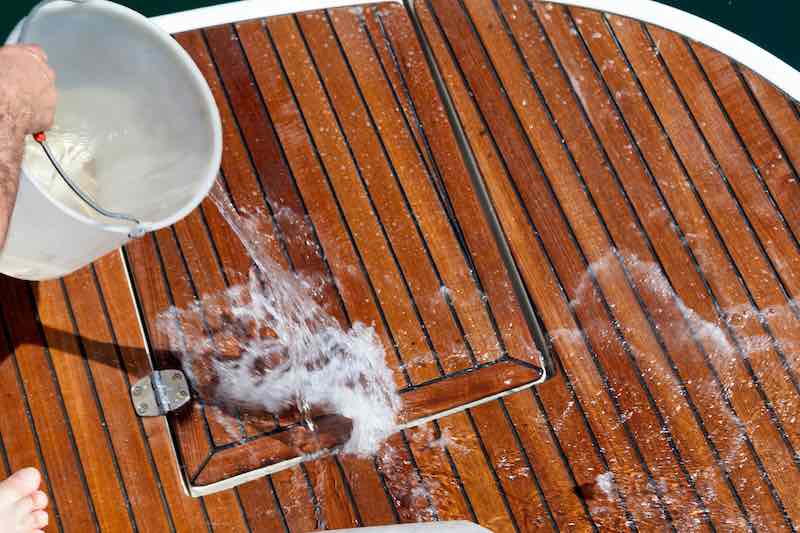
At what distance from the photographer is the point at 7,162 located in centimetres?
126

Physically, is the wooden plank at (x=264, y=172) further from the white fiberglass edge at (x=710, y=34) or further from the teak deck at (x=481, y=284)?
the white fiberglass edge at (x=710, y=34)

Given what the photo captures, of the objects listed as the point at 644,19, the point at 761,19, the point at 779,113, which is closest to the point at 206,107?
the point at 644,19

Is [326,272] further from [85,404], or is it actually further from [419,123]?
[85,404]

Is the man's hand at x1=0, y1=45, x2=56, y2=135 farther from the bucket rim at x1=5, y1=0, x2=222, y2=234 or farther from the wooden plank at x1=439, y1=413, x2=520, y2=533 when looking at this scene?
the wooden plank at x1=439, y1=413, x2=520, y2=533

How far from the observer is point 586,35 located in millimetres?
2564

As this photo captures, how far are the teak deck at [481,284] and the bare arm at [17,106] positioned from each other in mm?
907

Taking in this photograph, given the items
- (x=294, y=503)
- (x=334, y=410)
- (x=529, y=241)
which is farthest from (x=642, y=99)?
(x=294, y=503)

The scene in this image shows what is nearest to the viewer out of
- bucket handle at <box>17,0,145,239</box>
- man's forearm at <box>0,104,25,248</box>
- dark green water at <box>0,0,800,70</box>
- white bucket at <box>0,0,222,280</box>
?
man's forearm at <box>0,104,25,248</box>

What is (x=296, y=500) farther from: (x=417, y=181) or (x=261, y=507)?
(x=417, y=181)

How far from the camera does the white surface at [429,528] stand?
1.99 meters

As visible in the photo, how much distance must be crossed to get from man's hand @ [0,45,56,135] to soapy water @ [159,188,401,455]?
877 mm

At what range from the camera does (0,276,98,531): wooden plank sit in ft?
6.62

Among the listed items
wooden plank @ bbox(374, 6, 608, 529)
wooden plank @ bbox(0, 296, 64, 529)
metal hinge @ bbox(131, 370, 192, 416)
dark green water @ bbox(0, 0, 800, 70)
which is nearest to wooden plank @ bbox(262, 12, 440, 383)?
wooden plank @ bbox(374, 6, 608, 529)

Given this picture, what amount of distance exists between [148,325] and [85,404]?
0.85ft
